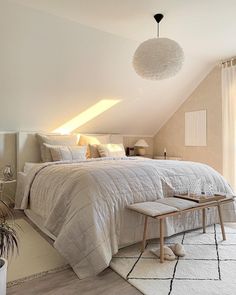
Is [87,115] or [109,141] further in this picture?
[109,141]

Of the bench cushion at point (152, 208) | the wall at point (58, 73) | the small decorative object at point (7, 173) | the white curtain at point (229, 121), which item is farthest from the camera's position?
the white curtain at point (229, 121)

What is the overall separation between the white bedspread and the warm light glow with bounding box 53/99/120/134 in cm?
157

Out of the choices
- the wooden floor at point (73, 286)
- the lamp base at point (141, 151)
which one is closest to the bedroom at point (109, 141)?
the wooden floor at point (73, 286)

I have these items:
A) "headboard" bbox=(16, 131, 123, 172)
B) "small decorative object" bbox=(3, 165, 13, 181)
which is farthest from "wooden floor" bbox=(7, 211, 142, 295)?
"headboard" bbox=(16, 131, 123, 172)

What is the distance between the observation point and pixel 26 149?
13.0 ft

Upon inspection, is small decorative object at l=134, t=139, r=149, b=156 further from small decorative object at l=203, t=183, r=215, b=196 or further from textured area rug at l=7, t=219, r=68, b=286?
textured area rug at l=7, t=219, r=68, b=286

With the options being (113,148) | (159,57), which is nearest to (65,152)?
(113,148)

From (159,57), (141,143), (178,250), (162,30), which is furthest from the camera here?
(141,143)

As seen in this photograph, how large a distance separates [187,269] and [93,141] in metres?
2.91

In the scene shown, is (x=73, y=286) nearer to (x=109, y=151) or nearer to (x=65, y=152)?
Result: (x=65, y=152)

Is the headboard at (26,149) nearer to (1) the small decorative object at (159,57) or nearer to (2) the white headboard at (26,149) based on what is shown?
(2) the white headboard at (26,149)

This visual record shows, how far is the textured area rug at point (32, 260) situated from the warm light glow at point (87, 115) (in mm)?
2143

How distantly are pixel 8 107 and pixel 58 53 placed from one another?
1074 mm

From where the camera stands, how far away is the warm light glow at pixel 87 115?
444 centimetres
